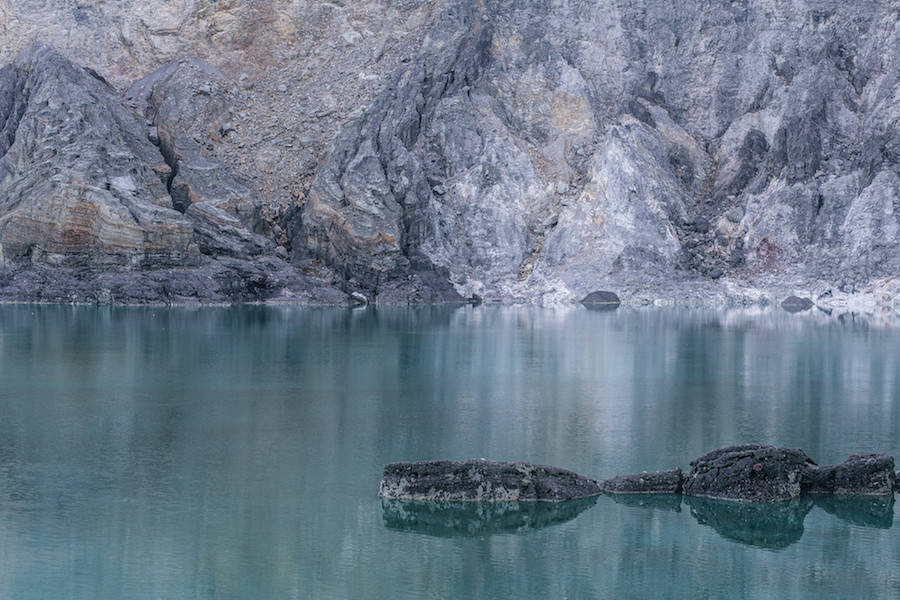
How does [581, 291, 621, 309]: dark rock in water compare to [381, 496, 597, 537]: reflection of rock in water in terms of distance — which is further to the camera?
[581, 291, 621, 309]: dark rock in water

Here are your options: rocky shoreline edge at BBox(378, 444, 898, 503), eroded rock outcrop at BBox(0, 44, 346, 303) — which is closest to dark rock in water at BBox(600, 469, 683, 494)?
rocky shoreline edge at BBox(378, 444, 898, 503)

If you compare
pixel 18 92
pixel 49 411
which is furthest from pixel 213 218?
pixel 49 411

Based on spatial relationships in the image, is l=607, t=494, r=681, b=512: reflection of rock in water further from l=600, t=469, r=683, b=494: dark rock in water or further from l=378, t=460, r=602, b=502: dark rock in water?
l=378, t=460, r=602, b=502: dark rock in water

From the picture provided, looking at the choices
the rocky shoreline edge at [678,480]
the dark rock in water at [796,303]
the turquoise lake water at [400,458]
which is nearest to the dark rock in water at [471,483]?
the rocky shoreline edge at [678,480]

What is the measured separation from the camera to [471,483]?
24297 mm

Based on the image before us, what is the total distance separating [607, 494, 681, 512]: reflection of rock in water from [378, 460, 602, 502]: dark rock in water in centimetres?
85

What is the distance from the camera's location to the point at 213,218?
308ft

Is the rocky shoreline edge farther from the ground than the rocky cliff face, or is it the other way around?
the rocky cliff face

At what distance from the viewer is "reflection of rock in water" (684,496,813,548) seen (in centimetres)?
2238

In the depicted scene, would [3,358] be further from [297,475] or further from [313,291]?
[313,291]

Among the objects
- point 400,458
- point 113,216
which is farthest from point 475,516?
point 113,216

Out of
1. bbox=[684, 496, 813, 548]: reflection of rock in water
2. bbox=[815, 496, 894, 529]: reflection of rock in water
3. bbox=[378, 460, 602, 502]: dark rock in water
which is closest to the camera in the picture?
bbox=[684, 496, 813, 548]: reflection of rock in water

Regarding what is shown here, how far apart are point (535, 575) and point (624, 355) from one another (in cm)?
3348

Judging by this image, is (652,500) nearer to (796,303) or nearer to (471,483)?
(471,483)
